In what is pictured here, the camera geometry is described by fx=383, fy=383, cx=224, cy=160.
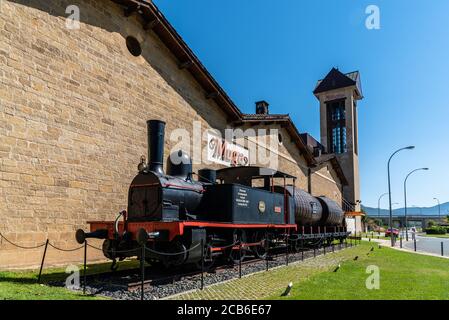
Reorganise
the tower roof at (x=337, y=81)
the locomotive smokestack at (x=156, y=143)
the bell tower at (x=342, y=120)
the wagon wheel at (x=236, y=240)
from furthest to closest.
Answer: the tower roof at (x=337, y=81) < the bell tower at (x=342, y=120) < the wagon wheel at (x=236, y=240) < the locomotive smokestack at (x=156, y=143)

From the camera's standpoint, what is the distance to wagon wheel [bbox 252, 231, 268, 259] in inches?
473

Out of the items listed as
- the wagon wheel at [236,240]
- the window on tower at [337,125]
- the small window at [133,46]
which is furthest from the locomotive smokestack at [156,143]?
the window on tower at [337,125]

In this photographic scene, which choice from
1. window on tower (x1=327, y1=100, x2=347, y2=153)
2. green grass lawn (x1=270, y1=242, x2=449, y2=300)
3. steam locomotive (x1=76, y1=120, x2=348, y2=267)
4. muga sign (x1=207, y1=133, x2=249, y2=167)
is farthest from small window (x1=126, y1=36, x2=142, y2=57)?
window on tower (x1=327, y1=100, x2=347, y2=153)

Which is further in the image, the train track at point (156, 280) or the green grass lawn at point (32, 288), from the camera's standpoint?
the train track at point (156, 280)

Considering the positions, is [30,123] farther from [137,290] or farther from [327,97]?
[327,97]

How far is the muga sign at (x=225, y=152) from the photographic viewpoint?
17141 millimetres

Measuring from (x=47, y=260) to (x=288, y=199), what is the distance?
A: 27.5 feet

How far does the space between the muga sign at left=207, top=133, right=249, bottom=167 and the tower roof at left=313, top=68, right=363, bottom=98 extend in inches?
1397

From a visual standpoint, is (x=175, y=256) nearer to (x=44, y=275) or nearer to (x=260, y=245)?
(x=44, y=275)

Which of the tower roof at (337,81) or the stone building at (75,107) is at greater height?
the tower roof at (337,81)

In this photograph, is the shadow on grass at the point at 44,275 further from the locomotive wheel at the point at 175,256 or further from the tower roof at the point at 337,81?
the tower roof at the point at 337,81

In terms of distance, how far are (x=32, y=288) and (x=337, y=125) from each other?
49.2 m

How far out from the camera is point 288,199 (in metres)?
14.4
